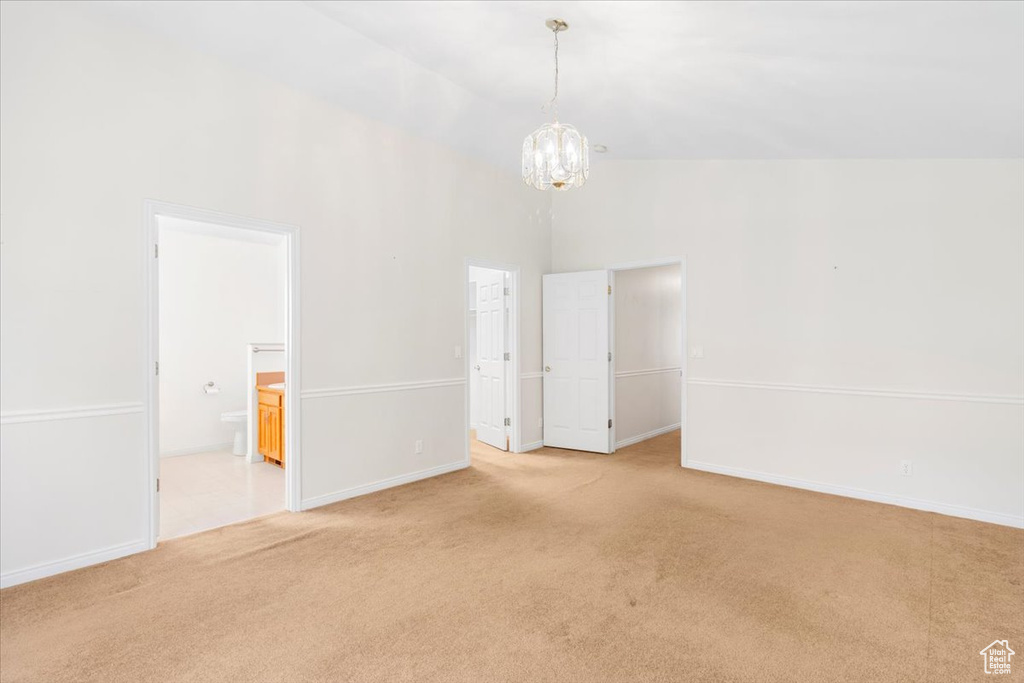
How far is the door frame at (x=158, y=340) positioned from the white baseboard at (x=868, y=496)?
11.9 ft

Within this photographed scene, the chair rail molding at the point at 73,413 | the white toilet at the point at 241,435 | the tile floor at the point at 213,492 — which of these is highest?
the chair rail molding at the point at 73,413

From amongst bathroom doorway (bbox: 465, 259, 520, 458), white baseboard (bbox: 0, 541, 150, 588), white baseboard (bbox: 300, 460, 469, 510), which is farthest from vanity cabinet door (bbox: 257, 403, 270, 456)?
white baseboard (bbox: 0, 541, 150, 588)

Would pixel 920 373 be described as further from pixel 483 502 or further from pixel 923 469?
pixel 483 502

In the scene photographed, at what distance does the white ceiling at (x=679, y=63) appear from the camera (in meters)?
2.38

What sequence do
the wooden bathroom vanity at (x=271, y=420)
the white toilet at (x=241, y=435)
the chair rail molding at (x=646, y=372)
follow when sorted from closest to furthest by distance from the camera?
the wooden bathroom vanity at (x=271, y=420)
the white toilet at (x=241, y=435)
the chair rail molding at (x=646, y=372)

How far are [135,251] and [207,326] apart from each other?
323 cm

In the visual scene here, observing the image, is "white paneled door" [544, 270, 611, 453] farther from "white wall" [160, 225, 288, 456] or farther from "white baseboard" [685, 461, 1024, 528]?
"white wall" [160, 225, 288, 456]

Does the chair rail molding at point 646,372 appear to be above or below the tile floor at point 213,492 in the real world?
above

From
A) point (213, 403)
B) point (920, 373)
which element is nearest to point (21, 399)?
point (213, 403)

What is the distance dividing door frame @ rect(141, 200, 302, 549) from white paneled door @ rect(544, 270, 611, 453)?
2980mm

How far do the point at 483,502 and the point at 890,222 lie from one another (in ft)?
12.7

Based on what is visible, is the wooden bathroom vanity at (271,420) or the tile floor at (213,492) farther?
the wooden bathroom vanity at (271,420)

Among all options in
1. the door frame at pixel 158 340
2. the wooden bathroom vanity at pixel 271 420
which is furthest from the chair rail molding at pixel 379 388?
the wooden bathroom vanity at pixel 271 420

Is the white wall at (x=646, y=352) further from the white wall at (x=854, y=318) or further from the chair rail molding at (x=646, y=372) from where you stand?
the white wall at (x=854, y=318)
